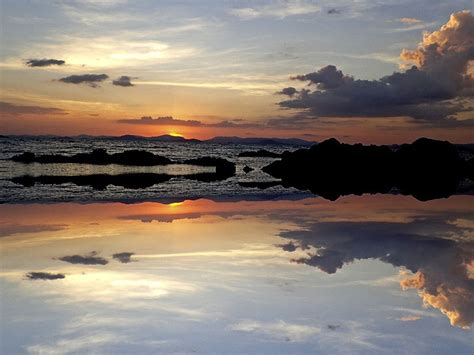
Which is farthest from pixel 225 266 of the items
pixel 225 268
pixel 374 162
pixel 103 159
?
pixel 103 159

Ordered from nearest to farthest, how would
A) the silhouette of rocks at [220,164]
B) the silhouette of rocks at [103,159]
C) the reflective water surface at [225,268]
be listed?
the reflective water surface at [225,268]
the silhouette of rocks at [220,164]
the silhouette of rocks at [103,159]

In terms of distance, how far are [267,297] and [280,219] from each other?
1018cm

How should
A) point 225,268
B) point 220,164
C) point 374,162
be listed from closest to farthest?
point 225,268
point 374,162
point 220,164

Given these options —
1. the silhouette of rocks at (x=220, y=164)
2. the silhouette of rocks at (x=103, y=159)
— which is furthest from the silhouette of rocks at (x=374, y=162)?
the silhouette of rocks at (x=103, y=159)

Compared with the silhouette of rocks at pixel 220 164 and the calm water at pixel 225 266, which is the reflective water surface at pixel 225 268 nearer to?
the calm water at pixel 225 266

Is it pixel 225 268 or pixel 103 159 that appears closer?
pixel 225 268

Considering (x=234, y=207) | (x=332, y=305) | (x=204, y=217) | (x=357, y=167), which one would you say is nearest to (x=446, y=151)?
(x=357, y=167)

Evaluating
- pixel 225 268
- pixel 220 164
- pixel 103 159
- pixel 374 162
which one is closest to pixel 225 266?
pixel 225 268

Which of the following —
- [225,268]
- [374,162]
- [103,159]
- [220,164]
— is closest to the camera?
[225,268]

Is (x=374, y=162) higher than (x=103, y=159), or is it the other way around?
(x=374, y=162)

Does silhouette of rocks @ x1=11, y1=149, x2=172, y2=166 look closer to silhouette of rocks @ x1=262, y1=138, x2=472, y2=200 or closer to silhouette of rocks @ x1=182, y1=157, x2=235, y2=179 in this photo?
silhouette of rocks @ x1=182, y1=157, x2=235, y2=179

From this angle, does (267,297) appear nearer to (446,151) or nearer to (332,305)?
(332,305)

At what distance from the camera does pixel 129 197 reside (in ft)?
89.5

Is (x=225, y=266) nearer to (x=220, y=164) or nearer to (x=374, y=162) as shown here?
(x=374, y=162)
